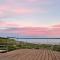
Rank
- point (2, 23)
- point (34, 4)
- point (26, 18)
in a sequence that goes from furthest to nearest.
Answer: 1. point (2, 23)
2. point (26, 18)
3. point (34, 4)

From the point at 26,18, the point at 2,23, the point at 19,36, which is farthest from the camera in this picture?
the point at 2,23

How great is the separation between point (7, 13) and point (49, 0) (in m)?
2.75

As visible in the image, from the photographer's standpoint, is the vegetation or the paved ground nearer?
the paved ground

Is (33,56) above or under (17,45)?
under

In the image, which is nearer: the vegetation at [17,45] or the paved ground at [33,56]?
the paved ground at [33,56]

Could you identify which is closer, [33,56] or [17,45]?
[33,56]

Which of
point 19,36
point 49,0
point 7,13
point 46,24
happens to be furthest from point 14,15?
point 49,0

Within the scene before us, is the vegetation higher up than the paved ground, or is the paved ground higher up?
the vegetation

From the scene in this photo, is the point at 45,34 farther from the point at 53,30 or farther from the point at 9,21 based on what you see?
the point at 9,21

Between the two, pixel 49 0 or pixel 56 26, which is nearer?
pixel 49 0

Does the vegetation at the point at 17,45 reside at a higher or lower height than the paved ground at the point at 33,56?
higher

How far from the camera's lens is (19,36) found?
30.3ft

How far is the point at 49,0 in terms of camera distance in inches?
290

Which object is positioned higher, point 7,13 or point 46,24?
point 7,13
